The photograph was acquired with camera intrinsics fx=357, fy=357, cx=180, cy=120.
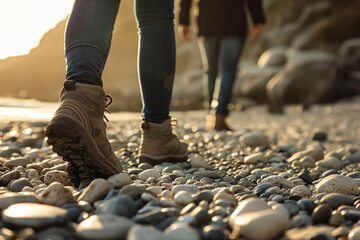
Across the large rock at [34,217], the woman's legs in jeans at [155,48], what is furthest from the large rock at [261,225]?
the woman's legs in jeans at [155,48]

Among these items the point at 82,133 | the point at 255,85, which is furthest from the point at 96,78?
the point at 255,85

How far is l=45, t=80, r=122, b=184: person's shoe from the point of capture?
1294 millimetres

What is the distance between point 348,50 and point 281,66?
209 inches

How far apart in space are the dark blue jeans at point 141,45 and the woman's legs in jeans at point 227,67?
2.35m

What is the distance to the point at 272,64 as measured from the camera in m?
19.8

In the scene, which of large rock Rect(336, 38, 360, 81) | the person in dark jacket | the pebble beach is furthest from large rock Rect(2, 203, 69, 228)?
large rock Rect(336, 38, 360, 81)

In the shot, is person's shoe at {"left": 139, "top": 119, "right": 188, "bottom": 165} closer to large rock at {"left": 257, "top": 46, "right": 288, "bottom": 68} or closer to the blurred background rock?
the blurred background rock

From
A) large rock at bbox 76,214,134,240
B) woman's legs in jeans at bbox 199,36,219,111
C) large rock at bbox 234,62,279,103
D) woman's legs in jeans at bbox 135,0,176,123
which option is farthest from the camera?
large rock at bbox 234,62,279,103

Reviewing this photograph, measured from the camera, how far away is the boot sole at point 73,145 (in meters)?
1.28

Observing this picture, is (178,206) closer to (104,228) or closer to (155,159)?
(104,228)

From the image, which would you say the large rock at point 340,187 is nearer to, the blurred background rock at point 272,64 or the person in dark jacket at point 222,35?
the blurred background rock at point 272,64

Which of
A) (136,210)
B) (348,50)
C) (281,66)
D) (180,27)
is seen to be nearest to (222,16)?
(180,27)

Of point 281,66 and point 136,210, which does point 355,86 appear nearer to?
point 281,66

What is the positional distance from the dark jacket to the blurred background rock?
1956 mm
